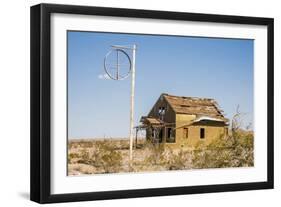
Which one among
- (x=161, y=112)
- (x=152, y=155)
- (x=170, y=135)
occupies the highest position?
(x=161, y=112)

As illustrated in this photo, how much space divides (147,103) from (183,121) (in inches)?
10.9

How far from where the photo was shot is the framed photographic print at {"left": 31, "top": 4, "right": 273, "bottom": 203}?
459 centimetres

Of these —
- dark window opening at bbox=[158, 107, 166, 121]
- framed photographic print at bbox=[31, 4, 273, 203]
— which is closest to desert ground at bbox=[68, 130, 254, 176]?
framed photographic print at bbox=[31, 4, 273, 203]

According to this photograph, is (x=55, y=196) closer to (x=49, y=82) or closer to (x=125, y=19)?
(x=49, y=82)

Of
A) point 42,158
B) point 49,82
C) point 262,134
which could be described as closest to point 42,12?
point 49,82

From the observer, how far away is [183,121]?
16.6 ft

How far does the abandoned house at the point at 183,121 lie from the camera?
4945mm

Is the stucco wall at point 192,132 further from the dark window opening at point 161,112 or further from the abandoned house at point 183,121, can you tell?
the dark window opening at point 161,112

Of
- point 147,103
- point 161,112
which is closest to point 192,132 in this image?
point 161,112

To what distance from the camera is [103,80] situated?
4789mm

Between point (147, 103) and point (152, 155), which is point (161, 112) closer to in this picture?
point (147, 103)

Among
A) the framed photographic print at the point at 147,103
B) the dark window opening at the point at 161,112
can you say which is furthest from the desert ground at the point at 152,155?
the dark window opening at the point at 161,112

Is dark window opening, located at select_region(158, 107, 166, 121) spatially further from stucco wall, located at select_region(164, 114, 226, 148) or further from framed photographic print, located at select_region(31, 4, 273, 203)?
stucco wall, located at select_region(164, 114, 226, 148)

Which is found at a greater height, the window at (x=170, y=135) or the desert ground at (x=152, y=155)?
the window at (x=170, y=135)
